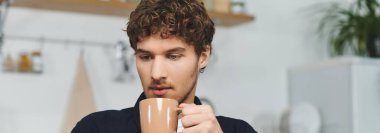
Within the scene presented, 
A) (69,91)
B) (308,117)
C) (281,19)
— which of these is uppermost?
(281,19)

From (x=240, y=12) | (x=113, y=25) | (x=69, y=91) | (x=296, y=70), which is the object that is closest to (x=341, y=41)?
(x=296, y=70)

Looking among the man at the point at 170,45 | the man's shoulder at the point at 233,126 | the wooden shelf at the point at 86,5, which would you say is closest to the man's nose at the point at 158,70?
the man at the point at 170,45

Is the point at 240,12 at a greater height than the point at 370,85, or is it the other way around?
the point at 240,12

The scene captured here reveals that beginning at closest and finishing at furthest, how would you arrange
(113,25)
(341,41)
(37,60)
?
(37,60) < (113,25) < (341,41)

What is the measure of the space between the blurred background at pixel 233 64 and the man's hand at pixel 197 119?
69.2 inches

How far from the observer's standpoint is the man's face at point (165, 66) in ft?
3.40

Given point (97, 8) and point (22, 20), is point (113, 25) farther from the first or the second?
point (22, 20)

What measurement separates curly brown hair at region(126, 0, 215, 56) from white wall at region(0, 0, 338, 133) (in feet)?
5.44

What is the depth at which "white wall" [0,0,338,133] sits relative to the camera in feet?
8.79

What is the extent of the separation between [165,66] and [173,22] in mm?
79

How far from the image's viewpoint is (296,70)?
3.23m

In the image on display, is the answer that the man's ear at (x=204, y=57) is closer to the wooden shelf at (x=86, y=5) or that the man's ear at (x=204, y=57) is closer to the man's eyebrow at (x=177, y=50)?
the man's eyebrow at (x=177, y=50)

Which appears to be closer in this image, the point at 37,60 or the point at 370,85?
the point at 37,60

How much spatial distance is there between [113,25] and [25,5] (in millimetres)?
396
